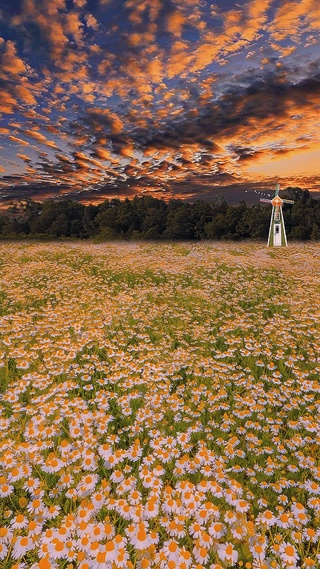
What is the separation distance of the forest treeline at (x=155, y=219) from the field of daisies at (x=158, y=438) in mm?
44187

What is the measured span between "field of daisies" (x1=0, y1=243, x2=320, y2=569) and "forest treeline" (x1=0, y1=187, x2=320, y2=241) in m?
44.2

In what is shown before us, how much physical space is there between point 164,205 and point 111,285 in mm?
55619

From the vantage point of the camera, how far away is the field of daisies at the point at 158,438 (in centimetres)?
270

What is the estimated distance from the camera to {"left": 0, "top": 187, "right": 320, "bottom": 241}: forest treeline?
54.0m

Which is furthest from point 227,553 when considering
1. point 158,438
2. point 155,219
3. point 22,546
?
point 155,219

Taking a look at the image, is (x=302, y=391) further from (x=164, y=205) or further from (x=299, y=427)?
(x=164, y=205)

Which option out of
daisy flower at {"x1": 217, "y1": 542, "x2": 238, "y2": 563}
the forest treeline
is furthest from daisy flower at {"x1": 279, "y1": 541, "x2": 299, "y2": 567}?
the forest treeline

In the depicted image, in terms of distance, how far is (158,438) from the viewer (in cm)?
387

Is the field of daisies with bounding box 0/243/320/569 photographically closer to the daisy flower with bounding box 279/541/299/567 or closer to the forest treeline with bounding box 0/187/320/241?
the daisy flower with bounding box 279/541/299/567

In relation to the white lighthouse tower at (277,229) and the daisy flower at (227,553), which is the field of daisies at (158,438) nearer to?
the daisy flower at (227,553)

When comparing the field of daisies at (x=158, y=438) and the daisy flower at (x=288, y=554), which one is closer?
the daisy flower at (x=288, y=554)

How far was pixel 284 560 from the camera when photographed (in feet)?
8.37

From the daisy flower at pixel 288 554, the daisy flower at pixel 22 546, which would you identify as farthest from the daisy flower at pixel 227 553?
the daisy flower at pixel 22 546

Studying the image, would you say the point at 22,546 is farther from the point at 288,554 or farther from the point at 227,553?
the point at 288,554
